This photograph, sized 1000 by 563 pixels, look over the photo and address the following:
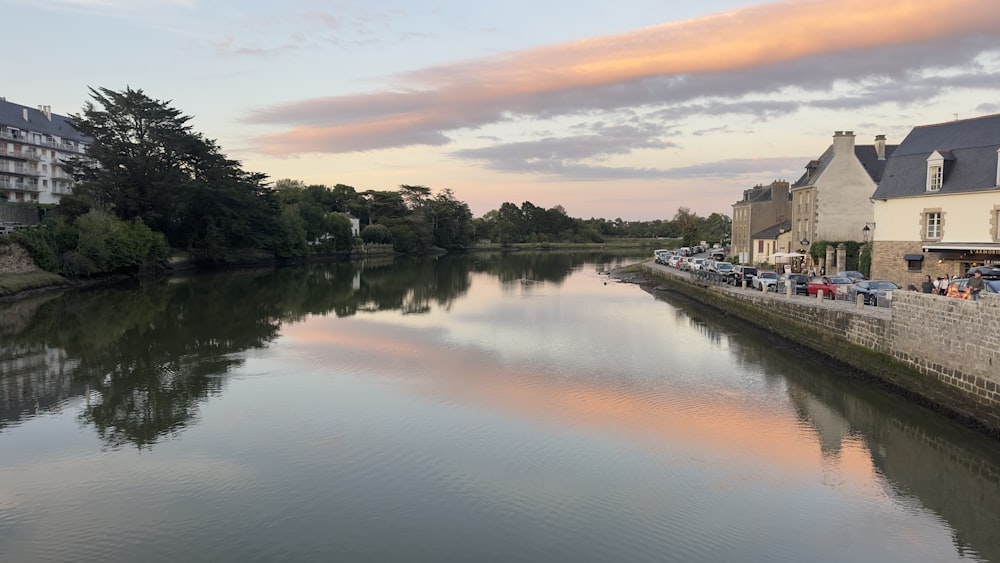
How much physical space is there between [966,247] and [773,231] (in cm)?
2490

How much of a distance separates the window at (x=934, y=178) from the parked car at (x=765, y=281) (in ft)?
23.5

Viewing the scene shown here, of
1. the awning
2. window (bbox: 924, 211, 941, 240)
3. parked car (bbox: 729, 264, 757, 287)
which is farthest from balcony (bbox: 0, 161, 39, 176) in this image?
the awning

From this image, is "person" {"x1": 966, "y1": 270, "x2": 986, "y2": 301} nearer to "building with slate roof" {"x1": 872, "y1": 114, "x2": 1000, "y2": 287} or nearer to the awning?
the awning

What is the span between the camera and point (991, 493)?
35.7 ft

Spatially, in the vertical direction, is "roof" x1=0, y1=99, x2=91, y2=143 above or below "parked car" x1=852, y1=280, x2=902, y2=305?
above

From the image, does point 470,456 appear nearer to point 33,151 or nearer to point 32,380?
point 32,380

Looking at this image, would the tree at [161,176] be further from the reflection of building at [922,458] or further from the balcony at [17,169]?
the reflection of building at [922,458]

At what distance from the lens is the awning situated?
23.9 meters

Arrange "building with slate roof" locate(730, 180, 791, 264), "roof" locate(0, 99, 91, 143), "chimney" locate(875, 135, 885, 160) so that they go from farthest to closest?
"roof" locate(0, 99, 91, 143) → "building with slate roof" locate(730, 180, 791, 264) → "chimney" locate(875, 135, 885, 160)

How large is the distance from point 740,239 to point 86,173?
5558 centimetres

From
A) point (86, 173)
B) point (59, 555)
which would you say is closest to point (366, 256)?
point (86, 173)

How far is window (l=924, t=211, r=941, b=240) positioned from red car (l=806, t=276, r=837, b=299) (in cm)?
413

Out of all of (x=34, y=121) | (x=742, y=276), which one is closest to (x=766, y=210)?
(x=742, y=276)

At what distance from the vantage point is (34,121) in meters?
72.1
